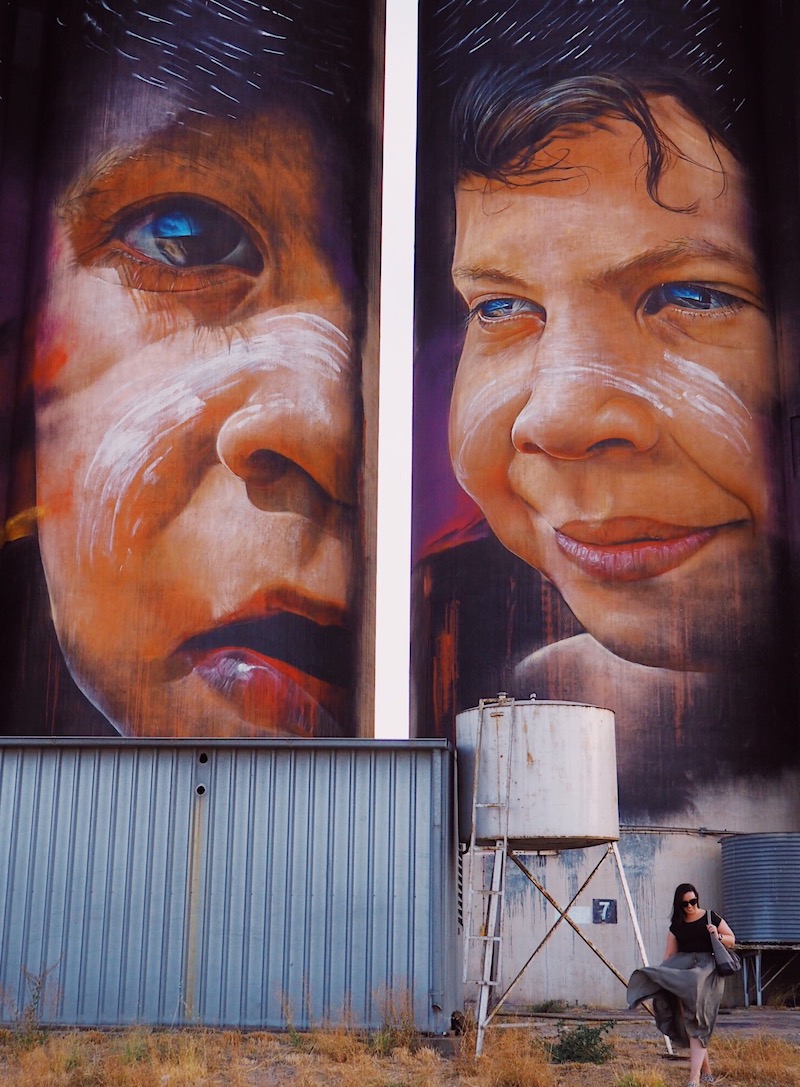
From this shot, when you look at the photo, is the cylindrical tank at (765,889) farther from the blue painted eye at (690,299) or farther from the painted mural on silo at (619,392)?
the blue painted eye at (690,299)

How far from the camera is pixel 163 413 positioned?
29328 millimetres

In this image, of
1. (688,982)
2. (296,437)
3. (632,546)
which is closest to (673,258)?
(632,546)

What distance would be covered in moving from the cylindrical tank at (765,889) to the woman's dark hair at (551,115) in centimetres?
1406

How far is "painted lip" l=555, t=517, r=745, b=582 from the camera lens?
2645 cm

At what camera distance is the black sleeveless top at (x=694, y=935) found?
451 inches

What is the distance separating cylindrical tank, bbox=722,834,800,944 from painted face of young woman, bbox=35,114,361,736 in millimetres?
9767

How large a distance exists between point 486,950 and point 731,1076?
3465 mm

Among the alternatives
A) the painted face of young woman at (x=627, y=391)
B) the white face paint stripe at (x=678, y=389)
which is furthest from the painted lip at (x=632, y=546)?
the white face paint stripe at (x=678, y=389)

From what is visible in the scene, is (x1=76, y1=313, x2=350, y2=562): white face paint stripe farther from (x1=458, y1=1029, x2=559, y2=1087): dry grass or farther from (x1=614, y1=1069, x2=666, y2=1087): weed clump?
(x1=614, y1=1069, x2=666, y2=1087): weed clump

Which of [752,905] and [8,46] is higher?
[8,46]

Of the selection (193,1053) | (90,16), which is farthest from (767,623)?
(90,16)

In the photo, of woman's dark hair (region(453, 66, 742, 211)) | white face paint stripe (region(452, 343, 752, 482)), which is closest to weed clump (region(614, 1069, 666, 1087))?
white face paint stripe (region(452, 343, 752, 482))

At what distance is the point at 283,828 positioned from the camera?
15711mm

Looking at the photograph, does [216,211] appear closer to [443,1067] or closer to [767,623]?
[767,623]
